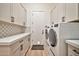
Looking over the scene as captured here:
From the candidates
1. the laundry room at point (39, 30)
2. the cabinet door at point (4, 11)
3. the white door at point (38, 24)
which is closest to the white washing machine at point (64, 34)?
the laundry room at point (39, 30)

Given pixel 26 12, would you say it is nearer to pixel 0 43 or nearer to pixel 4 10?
pixel 4 10

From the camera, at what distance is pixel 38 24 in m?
5.75

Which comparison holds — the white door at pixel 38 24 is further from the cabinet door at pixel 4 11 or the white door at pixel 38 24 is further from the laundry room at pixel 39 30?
the cabinet door at pixel 4 11

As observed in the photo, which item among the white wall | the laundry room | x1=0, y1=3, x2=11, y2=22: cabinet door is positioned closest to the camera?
the laundry room

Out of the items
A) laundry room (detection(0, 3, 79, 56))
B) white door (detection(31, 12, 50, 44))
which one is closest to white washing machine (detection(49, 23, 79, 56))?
laundry room (detection(0, 3, 79, 56))

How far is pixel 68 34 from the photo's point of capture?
1680 mm

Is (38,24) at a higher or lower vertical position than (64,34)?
higher

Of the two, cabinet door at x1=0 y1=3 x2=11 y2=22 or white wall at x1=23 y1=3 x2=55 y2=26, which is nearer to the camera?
cabinet door at x1=0 y1=3 x2=11 y2=22

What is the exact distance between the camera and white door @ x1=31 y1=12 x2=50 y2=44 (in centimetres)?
571

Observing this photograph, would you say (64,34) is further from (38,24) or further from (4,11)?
(38,24)

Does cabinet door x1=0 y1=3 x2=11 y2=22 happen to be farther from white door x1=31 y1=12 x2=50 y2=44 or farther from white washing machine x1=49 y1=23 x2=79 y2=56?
white door x1=31 y1=12 x2=50 y2=44

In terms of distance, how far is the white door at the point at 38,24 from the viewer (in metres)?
5.71

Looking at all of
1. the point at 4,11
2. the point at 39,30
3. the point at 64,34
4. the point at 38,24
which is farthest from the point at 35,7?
the point at 64,34

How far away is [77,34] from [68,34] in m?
0.13
